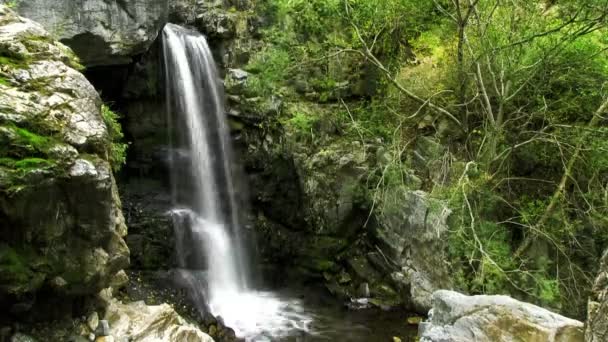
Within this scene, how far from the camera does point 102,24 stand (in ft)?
28.8

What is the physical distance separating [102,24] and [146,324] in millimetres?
5677

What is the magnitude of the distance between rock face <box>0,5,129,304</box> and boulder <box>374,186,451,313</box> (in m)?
6.03

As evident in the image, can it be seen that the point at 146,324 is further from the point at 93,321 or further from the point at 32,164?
the point at 32,164

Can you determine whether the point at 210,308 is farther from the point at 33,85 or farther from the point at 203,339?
the point at 33,85

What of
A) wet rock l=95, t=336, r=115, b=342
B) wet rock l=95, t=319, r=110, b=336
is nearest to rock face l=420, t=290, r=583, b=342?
wet rock l=95, t=336, r=115, b=342

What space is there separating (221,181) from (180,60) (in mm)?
3090

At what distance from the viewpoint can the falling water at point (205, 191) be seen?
10492 millimetres

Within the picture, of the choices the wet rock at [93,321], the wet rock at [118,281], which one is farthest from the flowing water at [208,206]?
the wet rock at [93,321]

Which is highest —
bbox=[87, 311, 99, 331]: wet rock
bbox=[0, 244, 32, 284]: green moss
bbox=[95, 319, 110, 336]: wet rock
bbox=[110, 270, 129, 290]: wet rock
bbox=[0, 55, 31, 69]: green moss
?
bbox=[0, 55, 31, 69]: green moss

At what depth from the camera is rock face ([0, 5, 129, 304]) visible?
4781 millimetres

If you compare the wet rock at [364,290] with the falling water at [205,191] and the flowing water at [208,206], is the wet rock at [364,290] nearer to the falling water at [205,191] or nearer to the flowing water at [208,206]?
the flowing water at [208,206]

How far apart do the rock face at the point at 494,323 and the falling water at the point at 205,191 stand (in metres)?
5.50

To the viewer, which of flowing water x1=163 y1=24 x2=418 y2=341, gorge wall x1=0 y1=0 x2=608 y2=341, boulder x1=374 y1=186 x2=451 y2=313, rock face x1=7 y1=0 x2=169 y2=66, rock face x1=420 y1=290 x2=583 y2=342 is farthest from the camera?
flowing water x1=163 y1=24 x2=418 y2=341

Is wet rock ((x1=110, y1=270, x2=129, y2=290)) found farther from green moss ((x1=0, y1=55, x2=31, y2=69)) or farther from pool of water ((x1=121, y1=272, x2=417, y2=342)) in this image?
green moss ((x1=0, y1=55, x2=31, y2=69))
